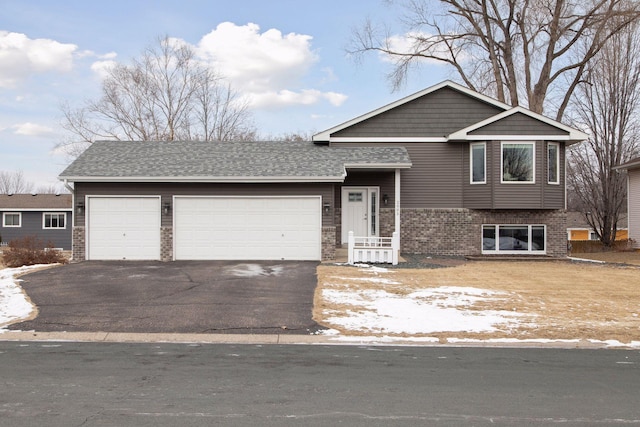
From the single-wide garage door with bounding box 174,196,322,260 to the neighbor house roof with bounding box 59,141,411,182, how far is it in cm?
80

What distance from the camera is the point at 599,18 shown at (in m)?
27.7

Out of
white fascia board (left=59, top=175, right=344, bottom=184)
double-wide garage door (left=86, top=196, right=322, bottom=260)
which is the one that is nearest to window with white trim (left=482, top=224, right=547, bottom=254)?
white fascia board (left=59, top=175, right=344, bottom=184)

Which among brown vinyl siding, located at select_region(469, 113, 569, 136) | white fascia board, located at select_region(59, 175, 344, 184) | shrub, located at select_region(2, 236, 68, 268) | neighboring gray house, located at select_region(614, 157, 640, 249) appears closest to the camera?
shrub, located at select_region(2, 236, 68, 268)

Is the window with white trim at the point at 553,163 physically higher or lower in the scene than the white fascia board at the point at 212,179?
higher

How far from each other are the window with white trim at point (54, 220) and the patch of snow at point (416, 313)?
33808 mm

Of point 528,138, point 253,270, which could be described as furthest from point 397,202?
point 253,270

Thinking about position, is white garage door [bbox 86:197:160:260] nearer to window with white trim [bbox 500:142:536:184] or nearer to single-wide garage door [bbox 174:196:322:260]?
single-wide garage door [bbox 174:196:322:260]

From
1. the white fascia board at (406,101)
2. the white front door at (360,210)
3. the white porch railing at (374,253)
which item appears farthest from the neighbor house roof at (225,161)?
the white porch railing at (374,253)

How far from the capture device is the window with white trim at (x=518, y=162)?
19.5m

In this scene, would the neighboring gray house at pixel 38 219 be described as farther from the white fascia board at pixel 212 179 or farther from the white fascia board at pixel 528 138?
the white fascia board at pixel 528 138

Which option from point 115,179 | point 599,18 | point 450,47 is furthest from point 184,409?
point 450,47

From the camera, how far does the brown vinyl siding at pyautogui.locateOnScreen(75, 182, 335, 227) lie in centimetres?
1744

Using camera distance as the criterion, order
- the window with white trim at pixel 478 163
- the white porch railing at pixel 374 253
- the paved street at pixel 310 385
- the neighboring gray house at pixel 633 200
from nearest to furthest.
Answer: the paved street at pixel 310 385
the white porch railing at pixel 374 253
the window with white trim at pixel 478 163
the neighboring gray house at pixel 633 200

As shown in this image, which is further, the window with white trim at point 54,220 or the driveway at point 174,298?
the window with white trim at point 54,220
